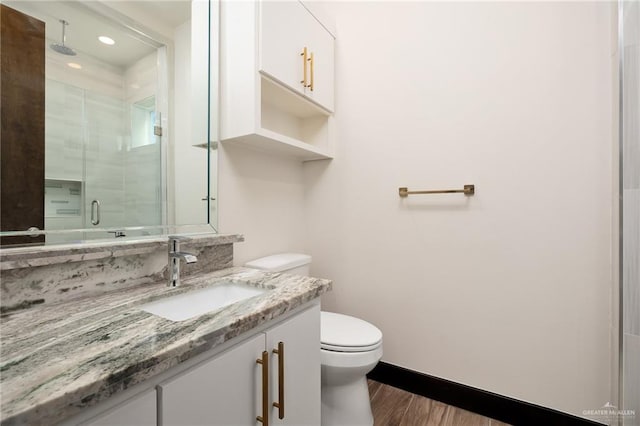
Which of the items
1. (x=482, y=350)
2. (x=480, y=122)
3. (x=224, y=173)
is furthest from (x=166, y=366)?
(x=480, y=122)

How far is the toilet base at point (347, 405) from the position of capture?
130cm

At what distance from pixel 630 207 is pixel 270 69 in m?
1.57

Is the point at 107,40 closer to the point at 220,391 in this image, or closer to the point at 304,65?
the point at 304,65

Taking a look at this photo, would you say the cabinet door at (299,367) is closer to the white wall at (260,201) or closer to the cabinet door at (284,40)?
the white wall at (260,201)

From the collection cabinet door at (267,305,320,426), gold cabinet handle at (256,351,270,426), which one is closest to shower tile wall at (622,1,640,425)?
cabinet door at (267,305,320,426)

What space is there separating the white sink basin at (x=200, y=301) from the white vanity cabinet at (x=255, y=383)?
19 centimetres

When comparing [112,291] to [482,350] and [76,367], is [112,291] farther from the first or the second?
[482,350]

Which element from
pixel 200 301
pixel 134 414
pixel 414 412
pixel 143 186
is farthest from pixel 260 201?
pixel 414 412

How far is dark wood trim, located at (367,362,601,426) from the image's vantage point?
1.31 metres

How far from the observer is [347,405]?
1.30 m

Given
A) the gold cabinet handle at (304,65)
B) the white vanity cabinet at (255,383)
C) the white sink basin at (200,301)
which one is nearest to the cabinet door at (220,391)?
the white vanity cabinet at (255,383)

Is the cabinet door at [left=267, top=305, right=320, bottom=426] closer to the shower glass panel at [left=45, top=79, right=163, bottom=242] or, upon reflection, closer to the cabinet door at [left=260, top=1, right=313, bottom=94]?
the shower glass panel at [left=45, top=79, right=163, bottom=242]

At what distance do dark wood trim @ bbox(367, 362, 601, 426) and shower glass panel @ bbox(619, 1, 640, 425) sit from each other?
1.04ft

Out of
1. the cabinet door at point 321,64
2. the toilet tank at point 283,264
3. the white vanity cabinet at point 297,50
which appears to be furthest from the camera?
the cabinet door at point 321,64
